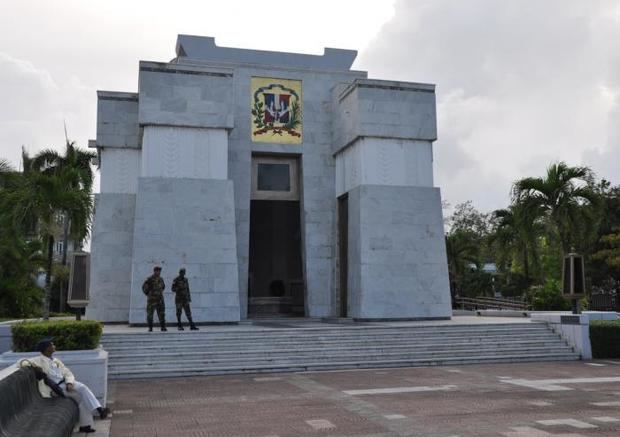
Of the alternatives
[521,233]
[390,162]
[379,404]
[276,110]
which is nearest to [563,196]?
[521,233]

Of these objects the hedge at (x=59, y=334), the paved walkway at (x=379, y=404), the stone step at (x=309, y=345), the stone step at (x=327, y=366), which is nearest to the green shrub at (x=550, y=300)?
the stone step at (x=309, y=345)

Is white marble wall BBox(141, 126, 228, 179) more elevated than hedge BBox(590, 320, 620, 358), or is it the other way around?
white marble wall BBox(141, 126, 228, 179)

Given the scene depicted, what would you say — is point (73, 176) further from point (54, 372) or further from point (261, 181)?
point (54, 372)

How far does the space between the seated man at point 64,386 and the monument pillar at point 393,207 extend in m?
13.6

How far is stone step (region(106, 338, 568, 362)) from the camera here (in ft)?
47.7

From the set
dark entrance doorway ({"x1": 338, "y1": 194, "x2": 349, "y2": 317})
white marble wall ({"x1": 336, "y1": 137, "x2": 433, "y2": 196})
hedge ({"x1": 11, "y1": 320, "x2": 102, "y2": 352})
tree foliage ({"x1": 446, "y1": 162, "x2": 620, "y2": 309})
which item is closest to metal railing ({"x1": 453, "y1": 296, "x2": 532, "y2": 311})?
tree foliage ({"x1": 446, "y1": 162, "x2": 620, "y2": 309})

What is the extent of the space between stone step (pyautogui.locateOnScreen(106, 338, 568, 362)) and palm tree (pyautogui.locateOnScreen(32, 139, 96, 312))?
4898 mm

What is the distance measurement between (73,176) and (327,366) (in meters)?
9.36

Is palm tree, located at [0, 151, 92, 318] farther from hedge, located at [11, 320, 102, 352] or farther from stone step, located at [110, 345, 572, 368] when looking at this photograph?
hedge, located at [11, 320, 102, 352]

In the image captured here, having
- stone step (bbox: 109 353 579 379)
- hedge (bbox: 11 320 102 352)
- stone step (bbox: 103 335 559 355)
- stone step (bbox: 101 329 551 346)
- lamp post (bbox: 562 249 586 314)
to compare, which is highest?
lamp post (bbox: 562 249 586 314)

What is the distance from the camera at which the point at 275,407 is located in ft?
32.0

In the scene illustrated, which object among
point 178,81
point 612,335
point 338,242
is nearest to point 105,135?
point 178,81

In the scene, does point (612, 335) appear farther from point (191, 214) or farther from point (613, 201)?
point (613, 201)

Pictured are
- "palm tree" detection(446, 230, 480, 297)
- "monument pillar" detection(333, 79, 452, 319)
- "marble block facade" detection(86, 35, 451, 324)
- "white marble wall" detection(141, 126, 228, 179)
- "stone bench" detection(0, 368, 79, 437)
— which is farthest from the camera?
"palm tree" detection(446, 230, 480, 297)
